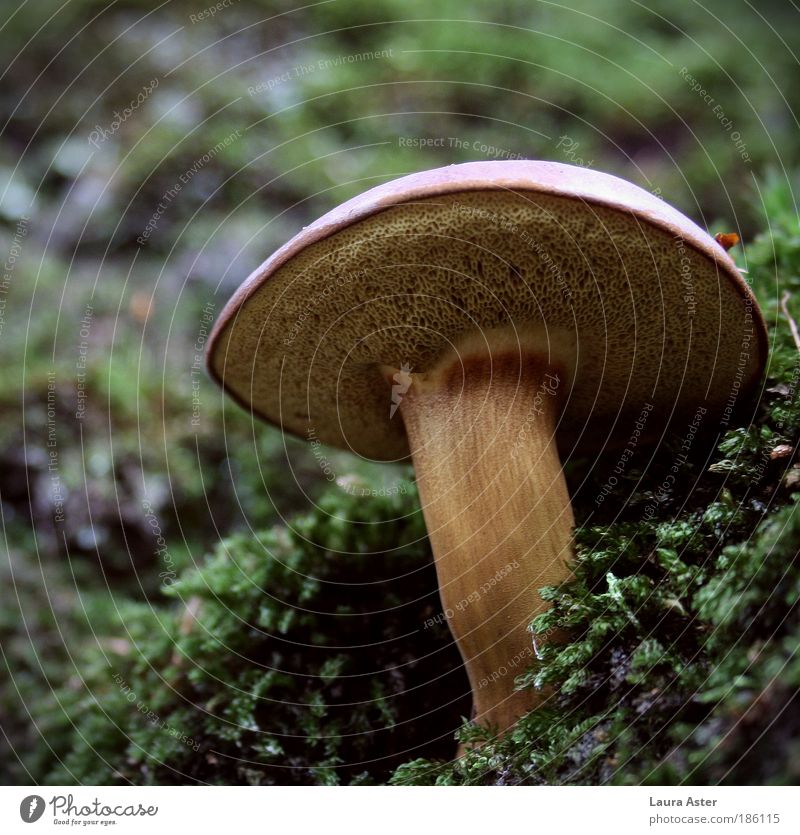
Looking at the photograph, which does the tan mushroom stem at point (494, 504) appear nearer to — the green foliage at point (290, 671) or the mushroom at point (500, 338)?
the mushroom at point (500, 338)

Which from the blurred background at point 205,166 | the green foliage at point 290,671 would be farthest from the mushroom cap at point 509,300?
the blurred background at point 205,166

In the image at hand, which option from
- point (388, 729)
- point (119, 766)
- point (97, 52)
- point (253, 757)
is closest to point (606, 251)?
point (388, 729)

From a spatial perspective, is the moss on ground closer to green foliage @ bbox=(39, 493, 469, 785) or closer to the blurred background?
green foliage @ bbox=(39, 493, 469, 785)

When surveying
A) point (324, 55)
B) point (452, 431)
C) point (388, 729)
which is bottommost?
point (388, 729)

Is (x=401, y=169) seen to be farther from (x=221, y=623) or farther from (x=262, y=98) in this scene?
(x=221, y=623)

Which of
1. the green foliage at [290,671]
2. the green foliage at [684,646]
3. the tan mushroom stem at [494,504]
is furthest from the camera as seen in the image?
the green foliage at [290,671]

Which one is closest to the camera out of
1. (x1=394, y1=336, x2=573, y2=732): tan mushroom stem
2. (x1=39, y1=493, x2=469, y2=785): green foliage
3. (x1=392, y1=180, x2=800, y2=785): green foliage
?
(x1=392, y1=180, x2=800, y2=785): green foliage

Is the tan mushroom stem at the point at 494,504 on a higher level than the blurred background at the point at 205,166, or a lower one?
lower

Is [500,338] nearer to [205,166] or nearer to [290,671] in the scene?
[290,671]

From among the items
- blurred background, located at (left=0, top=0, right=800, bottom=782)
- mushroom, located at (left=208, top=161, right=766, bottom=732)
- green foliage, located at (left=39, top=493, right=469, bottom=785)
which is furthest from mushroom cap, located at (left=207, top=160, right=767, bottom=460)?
blurred background, located at (left=0, top=0, right=800, bottom=782)
